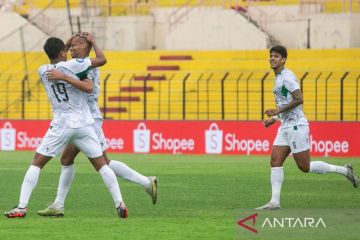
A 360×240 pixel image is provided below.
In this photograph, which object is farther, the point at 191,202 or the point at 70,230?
the point at 191,202

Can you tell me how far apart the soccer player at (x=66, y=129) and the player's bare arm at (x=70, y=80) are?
79mm

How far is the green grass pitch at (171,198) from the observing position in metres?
12.4

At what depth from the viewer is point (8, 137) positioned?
1296 inches

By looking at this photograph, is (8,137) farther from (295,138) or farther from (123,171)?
(123,171)

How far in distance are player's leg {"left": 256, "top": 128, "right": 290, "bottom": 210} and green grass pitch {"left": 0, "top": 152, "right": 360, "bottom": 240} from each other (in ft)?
1.65

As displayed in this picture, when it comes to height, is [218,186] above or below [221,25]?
below

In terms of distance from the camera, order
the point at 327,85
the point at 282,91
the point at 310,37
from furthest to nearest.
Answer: the point at 310,37, the point at 327,85, the point at 282,91

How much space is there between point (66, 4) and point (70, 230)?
30.9 metres

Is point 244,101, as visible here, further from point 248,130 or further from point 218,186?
point 218,186

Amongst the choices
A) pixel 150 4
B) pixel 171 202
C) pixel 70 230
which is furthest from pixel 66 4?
pixel 70 230

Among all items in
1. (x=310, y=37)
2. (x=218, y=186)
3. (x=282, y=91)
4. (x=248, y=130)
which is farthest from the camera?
(x=310, y=37)

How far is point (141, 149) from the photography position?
3128 centimetres

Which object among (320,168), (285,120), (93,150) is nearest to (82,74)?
(93,150)

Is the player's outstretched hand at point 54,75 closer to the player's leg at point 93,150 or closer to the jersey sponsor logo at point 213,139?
the player's leg at point 93,150
